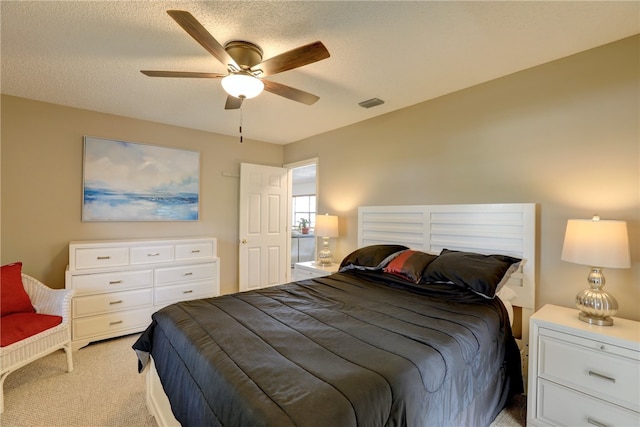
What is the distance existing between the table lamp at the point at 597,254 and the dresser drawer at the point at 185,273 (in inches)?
138

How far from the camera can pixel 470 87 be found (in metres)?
2.65

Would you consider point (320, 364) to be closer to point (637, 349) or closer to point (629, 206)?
point (637, 349)

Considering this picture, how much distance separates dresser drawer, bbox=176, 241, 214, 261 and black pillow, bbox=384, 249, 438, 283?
233cm

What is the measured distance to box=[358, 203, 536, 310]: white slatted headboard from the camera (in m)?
2.26

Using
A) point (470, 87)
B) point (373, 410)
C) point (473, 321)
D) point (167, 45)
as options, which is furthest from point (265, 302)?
point (470, 87)

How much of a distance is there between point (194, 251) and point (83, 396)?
1.73 m

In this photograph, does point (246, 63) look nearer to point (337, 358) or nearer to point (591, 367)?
point (337, 358)

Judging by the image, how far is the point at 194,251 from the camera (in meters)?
3.62

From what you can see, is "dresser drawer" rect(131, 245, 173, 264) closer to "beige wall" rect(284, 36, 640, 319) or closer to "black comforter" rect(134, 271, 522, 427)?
"black comforter" rect(134, 271, 522, 427)

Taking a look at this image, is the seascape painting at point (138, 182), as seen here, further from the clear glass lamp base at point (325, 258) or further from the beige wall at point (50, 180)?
the clear glass lamp base at point (325, 258)

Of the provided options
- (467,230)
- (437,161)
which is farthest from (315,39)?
(467,230)

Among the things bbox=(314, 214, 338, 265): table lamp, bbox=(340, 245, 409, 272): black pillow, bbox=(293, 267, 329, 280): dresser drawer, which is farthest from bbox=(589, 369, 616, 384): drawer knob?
bbox=(314, 214, 338, 265): table lamp

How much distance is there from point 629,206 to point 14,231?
521 centimetres

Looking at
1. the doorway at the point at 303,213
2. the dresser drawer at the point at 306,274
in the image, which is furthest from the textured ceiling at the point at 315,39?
the doorway at the point at 303,213
